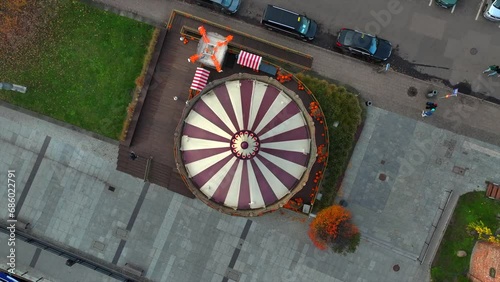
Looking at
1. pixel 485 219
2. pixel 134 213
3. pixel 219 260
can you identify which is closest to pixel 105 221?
pixel 134 213

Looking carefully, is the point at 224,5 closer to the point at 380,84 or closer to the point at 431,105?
the point at 380,84

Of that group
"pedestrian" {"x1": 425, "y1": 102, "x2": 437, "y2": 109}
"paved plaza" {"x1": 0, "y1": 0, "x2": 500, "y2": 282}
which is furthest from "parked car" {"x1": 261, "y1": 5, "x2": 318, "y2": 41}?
"pedestrian" {"x1": 425, "y1": 102, "x2": 437, "y2": 109}

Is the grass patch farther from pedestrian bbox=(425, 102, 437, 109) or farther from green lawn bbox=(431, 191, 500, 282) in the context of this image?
green lawn bbox=(431, 191, 500, 282)

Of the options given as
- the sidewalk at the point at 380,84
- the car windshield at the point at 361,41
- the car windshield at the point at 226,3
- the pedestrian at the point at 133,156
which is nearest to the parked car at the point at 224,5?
the car windshield at the point at 226,3

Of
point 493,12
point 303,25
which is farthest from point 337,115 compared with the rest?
point 493,12

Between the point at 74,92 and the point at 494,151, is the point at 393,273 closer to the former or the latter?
the point at 494,151

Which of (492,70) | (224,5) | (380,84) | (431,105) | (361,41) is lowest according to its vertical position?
(431,105)
